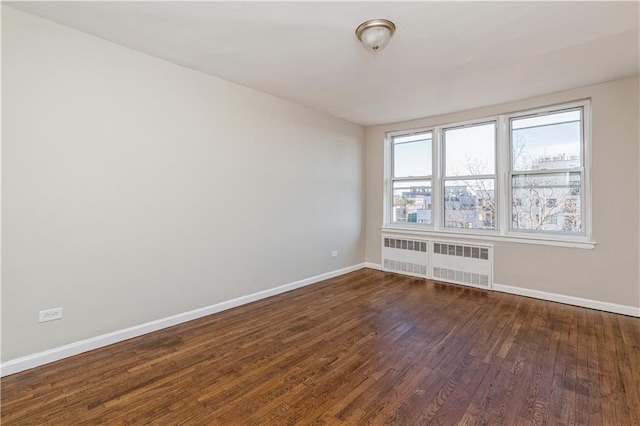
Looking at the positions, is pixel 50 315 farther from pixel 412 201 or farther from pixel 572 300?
pixel 572 300

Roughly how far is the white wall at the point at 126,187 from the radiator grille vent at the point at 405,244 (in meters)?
1.95

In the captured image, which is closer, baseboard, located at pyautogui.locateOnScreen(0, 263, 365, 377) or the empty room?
the empty room

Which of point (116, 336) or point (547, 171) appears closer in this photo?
point (116, 336)

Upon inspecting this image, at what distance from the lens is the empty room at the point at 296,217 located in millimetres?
2080

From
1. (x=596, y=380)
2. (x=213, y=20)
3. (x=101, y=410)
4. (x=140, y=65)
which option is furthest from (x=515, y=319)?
(x=140, y=65)

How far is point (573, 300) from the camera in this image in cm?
367

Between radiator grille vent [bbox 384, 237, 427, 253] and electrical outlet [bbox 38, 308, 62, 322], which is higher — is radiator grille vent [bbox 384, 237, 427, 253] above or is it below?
above

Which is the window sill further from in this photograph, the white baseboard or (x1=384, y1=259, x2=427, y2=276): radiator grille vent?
the white baseboard

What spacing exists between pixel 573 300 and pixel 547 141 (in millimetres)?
2051

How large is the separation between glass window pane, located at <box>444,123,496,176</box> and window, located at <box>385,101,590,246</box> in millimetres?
14

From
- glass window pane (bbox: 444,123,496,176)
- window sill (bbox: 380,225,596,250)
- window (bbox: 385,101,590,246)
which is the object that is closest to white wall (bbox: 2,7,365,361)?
window sill (bbox: 380,225,596,250)

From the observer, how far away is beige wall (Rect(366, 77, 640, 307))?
3316 mm

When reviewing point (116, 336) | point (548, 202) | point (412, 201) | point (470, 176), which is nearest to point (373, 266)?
point (412, 201)

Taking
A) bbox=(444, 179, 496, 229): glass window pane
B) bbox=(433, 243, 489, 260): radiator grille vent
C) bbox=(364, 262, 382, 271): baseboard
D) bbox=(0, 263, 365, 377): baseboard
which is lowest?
bbox=(0, 263, 365, 377): baseboard
